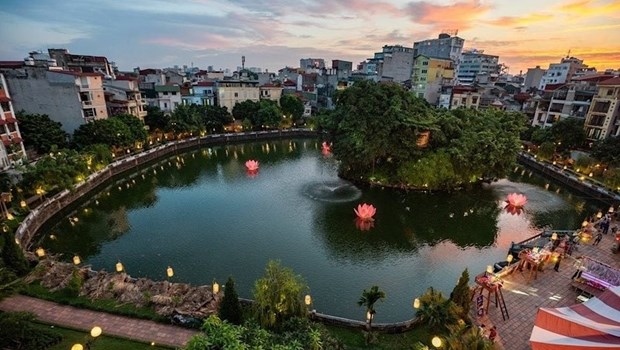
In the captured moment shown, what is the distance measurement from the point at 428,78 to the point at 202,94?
4539 centimetres

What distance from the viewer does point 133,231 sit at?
990 inches

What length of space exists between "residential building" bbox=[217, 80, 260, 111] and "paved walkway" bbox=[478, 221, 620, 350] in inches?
2306

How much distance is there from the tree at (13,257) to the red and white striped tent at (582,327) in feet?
74.5

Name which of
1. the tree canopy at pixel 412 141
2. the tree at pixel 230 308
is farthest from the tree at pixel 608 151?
the tree at pixel 230 308

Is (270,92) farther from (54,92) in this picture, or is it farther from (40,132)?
(40,132)

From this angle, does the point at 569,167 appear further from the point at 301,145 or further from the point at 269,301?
the point at 269,301

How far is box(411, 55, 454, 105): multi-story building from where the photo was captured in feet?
211

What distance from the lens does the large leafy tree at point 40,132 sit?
3450cm

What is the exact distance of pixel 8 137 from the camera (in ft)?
101

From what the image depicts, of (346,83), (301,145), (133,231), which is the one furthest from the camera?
Result: (346,83)

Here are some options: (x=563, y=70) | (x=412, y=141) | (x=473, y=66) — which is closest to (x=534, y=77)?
(x=563, y=70)

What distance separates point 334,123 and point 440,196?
524 inches

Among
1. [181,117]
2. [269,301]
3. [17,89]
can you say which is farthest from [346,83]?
[269,301]

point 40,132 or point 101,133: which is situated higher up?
point 40,132
